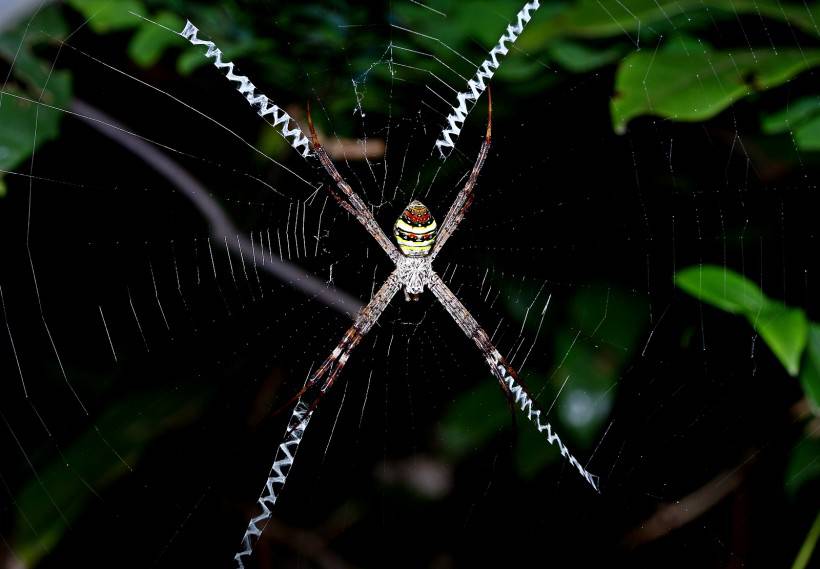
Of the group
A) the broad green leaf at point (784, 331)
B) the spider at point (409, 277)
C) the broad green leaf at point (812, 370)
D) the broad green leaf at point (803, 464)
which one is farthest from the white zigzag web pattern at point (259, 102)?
the broad green leaf at point (803, 464)

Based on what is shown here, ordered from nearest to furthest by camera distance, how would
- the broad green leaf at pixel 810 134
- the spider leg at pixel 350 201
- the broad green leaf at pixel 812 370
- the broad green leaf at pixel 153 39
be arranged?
1. the broad green leaf at pixel 812 370
2. the broad green leaf at pixel 810 134
3. the spider leg at pixel 350 201
4. the broad green leaf at pixel 153 39

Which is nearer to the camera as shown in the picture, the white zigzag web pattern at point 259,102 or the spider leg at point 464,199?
the white zigzag web pattern at point 259,102

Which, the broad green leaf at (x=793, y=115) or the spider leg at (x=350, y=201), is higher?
the broad green leaf at (x=793, y=115)

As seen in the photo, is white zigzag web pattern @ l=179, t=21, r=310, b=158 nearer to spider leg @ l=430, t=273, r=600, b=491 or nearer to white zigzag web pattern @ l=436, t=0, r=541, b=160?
white zigzag web pattern @ l=436, t=0, r=541, b=160

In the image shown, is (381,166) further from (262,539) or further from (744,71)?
(262,539)

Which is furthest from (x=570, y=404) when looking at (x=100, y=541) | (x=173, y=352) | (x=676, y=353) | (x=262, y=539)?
(x=100, y=541)

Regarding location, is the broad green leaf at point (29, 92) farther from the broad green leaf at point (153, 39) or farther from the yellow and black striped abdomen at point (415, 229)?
the yellow and black striped abdomen at point (415, 229)
